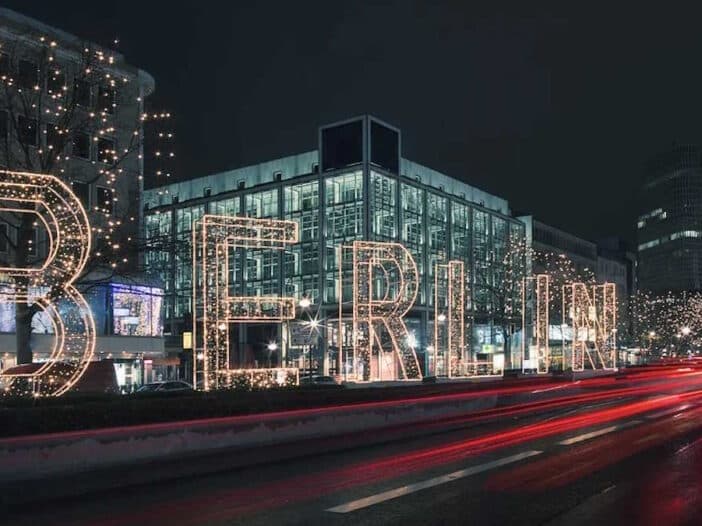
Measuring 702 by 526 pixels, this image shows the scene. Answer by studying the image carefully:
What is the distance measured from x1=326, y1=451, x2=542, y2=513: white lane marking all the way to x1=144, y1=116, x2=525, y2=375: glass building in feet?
171

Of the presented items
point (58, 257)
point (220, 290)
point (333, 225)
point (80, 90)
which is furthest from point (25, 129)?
point (333, 225)

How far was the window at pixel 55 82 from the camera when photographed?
25230mm

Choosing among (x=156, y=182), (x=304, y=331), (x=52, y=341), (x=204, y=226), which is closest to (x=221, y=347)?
(x=204, y=226)

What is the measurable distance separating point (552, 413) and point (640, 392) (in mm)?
13358

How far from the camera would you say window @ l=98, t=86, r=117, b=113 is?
2727cm

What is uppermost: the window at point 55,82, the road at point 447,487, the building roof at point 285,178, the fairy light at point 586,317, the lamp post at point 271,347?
the building roof at point 285,178

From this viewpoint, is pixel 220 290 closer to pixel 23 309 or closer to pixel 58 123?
pixel 23 309

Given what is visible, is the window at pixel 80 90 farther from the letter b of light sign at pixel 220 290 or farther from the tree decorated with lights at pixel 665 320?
the tree decorated with lights at pixel 665 320

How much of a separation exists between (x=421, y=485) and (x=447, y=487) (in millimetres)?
440

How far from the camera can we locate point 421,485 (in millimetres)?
12742

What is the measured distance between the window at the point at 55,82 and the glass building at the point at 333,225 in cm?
4262

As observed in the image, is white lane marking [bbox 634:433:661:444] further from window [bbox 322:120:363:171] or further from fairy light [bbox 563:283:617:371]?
window [bbox 322:120:363:171]

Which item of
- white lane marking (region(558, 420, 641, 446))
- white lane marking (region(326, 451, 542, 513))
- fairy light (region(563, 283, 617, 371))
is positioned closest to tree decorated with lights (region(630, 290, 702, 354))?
fairy light (region(563, 283, 617, 371))

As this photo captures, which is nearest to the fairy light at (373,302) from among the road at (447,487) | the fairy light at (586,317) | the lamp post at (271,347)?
the road at (447,487)
